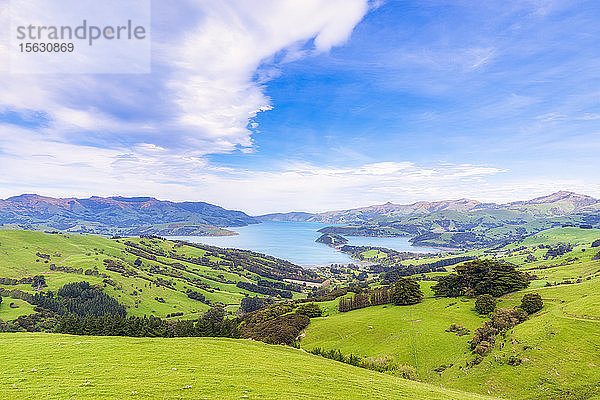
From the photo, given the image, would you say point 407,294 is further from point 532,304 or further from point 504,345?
point 504,345

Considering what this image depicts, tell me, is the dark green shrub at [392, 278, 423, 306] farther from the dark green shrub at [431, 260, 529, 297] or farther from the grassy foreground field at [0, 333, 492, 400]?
the grassy foreground field at [0, 333, 492, 400]

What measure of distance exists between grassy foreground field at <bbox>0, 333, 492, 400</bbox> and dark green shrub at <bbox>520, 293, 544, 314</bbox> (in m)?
40.2

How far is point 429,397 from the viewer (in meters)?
25.1

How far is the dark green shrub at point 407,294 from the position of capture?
84.5 meters

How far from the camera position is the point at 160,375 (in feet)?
74.8

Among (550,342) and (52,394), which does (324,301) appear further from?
(52,394)

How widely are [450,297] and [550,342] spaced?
4477 centimetres

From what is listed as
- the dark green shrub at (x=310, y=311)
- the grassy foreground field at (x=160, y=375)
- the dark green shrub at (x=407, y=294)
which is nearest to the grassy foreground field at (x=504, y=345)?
the dark green shrub at (x=407, y=294)

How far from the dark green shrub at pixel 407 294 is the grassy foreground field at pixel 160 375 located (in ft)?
199

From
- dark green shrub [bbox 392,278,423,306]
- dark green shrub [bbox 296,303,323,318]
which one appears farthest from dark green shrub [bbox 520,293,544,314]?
dark green shrub [bbox 296,303,323,318]

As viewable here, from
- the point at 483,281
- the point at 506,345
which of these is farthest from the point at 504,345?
the point at 483,281

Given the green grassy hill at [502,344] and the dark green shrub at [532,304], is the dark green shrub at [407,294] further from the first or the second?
the dark green shrub at [532,304]

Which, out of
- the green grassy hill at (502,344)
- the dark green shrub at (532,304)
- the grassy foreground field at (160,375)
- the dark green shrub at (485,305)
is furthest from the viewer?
the dark green shrub at (485,305)

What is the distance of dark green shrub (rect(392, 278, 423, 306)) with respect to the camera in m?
84.5
